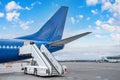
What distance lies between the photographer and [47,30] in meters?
32.8

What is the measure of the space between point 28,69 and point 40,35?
21.6ft

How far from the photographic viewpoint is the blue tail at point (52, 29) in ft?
107

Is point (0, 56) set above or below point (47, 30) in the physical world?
below

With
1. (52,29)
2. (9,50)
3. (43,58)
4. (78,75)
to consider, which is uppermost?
(52,29)

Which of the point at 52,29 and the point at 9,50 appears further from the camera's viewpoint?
the point at 52,29

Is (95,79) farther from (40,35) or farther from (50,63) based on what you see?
(40,35)

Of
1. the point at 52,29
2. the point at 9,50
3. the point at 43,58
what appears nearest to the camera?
the point at 43,58

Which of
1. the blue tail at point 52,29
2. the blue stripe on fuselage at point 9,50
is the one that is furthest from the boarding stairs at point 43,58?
the blue tail at point 52,29

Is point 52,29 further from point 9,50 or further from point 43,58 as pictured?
point 43,58

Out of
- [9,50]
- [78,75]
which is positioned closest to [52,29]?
[9,50]

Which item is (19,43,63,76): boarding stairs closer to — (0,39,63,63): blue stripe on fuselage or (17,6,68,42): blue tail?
(0,39,63,63): blue stripe on fuselage

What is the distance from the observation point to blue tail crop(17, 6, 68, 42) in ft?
107

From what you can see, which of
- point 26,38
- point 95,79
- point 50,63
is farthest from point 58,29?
point 95,79

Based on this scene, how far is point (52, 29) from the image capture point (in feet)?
107
